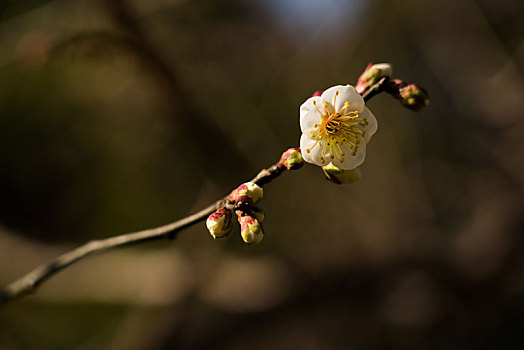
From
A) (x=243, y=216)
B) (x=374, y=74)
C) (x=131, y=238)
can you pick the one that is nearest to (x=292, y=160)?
(x=243, y=216)

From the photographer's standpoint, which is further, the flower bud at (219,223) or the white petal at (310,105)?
the white petal at (310,105)

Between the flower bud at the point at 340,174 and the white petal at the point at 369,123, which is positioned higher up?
the white petal at the point at 369,123

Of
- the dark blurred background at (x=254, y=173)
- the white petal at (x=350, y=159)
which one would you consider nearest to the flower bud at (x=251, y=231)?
the white petal at (x=350, y=159)

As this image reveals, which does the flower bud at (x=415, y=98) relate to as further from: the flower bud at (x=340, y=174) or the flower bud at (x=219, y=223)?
the flower bud at (x=219, y=223)

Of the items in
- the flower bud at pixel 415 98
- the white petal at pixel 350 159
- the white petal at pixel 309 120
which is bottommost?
the white petal at pixel 350 159

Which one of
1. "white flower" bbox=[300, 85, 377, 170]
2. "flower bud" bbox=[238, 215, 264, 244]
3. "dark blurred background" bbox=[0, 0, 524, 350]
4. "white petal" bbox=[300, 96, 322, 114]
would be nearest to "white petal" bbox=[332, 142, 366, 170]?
"white flower" bbox=[300, 85, 377, 170]
